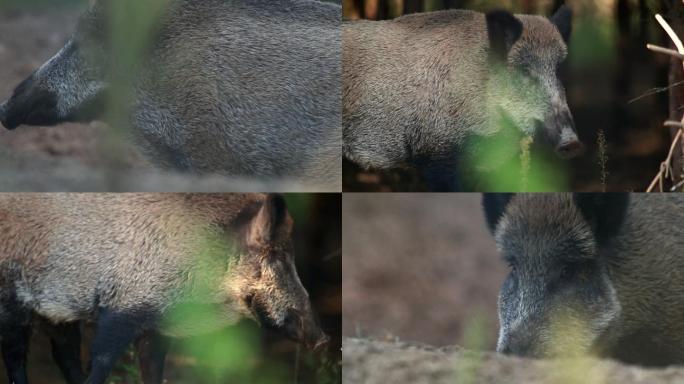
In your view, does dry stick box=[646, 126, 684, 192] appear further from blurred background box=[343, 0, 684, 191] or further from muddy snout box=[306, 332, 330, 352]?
muddy snout box=[306, 332, 330, 352]

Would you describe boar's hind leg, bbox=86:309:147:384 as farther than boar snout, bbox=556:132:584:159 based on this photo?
No

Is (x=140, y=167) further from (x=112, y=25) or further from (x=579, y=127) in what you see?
(x=579, y=127)

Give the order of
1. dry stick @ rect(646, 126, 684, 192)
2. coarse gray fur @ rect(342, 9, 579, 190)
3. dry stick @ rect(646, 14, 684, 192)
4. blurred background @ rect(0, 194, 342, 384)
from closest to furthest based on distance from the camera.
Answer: dry stick @ rect(646, 14, 684, 192) → dry stick @ rect(646, 126, 684, 192) → coarse gray fur @ rect(342, 9, 579, 190) → blurred background @ rect(0, 194, 342, 384)

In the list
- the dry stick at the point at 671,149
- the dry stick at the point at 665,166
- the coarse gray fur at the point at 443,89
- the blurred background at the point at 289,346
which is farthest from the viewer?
the blurred background at the point at 289,346

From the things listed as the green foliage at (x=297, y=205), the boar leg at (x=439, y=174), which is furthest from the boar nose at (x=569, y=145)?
the green foliage at (x=297, y=205)

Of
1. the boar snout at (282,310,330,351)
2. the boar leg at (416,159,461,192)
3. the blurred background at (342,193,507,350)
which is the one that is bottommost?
the boar snout at (282,310,330,351)

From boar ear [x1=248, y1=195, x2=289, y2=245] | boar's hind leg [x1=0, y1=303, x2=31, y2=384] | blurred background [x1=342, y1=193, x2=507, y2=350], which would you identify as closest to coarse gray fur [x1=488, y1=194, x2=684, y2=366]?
blurred background [x1=342, y1=193, x2=507, y2=350]

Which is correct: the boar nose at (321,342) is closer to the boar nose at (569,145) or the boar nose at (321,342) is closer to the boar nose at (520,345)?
the boar nose at (520,345)

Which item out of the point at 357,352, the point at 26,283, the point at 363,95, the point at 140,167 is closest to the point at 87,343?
the point at 26,283
